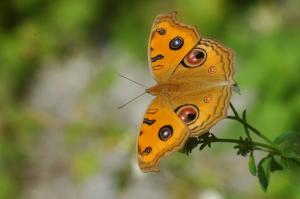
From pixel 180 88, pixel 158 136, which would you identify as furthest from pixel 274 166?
pixel 158 136

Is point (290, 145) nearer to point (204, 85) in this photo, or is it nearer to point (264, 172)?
point (264, 172)

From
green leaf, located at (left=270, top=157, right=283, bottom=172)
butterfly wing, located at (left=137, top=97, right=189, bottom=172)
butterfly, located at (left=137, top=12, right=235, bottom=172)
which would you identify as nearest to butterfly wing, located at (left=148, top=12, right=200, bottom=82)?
butterfly, located at (left=137, top=12, right=235, bottom=172)

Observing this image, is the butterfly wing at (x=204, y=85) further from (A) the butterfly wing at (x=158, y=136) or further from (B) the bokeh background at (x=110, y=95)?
(B) the bokeh background at (x=110, y=95)

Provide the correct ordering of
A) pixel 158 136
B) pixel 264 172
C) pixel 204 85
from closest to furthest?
pixel 158 136, pixel 204 85, pixel 264 172

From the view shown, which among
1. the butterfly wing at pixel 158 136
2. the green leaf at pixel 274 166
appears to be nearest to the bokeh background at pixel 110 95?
the green leaf at pixel 274 166

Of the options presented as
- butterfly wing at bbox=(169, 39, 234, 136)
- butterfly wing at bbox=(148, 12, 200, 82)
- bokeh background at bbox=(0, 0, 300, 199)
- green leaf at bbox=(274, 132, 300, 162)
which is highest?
butterfly wing at bbox=(148, 12, 200, 82)

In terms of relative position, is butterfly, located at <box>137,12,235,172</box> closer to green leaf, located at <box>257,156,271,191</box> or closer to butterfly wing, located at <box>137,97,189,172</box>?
butterfly wing, located at <box>137,97,189,172</box>

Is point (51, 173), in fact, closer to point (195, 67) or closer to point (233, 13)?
point (233, 13)
